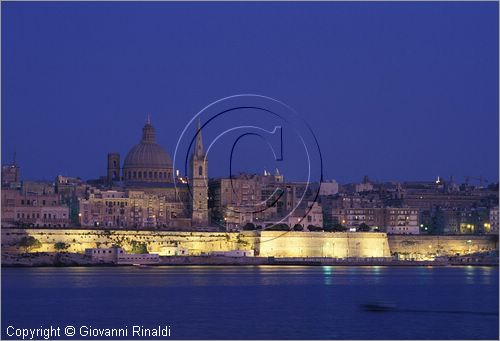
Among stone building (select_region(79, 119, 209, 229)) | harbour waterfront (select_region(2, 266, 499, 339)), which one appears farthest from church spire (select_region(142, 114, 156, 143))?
harbour waterfront (select_region(2, 266, 499, 339))

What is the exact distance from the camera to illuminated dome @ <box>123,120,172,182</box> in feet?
287

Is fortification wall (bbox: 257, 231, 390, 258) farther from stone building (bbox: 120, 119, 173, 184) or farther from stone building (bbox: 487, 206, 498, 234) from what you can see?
stone building (bbox: 120, 119, 173, 184)

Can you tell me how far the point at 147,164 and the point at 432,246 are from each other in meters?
21.1

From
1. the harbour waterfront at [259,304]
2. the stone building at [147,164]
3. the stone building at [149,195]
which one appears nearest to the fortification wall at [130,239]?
the stone building at [149,195]

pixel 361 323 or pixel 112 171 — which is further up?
pixel 112 171

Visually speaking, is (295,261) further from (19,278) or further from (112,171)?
(112,171)

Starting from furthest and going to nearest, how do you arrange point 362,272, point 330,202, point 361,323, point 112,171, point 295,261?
point 112,171 < point 330,202 < point 295,261 < point 362,272 < point 361,323

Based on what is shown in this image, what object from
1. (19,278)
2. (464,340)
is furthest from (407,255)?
(464,340)

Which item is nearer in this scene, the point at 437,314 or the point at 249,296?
the point at 437,314

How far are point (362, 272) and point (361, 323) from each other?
27.0m

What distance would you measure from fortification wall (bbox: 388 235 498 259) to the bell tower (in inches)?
455

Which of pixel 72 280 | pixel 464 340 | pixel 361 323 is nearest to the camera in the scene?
pixel 464 340

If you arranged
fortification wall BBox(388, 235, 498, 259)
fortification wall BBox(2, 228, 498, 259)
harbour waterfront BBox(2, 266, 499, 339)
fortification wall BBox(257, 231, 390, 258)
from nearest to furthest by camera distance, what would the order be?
harbour waterfront BBox(2, 266, 499, 339)
fortification wall BBox(2, 228, 498, 259)
fortification wall BBox(257, 231, 390, 258)
fortification wall BBox(388, 235, 498, 259)

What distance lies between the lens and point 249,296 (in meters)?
39.8
